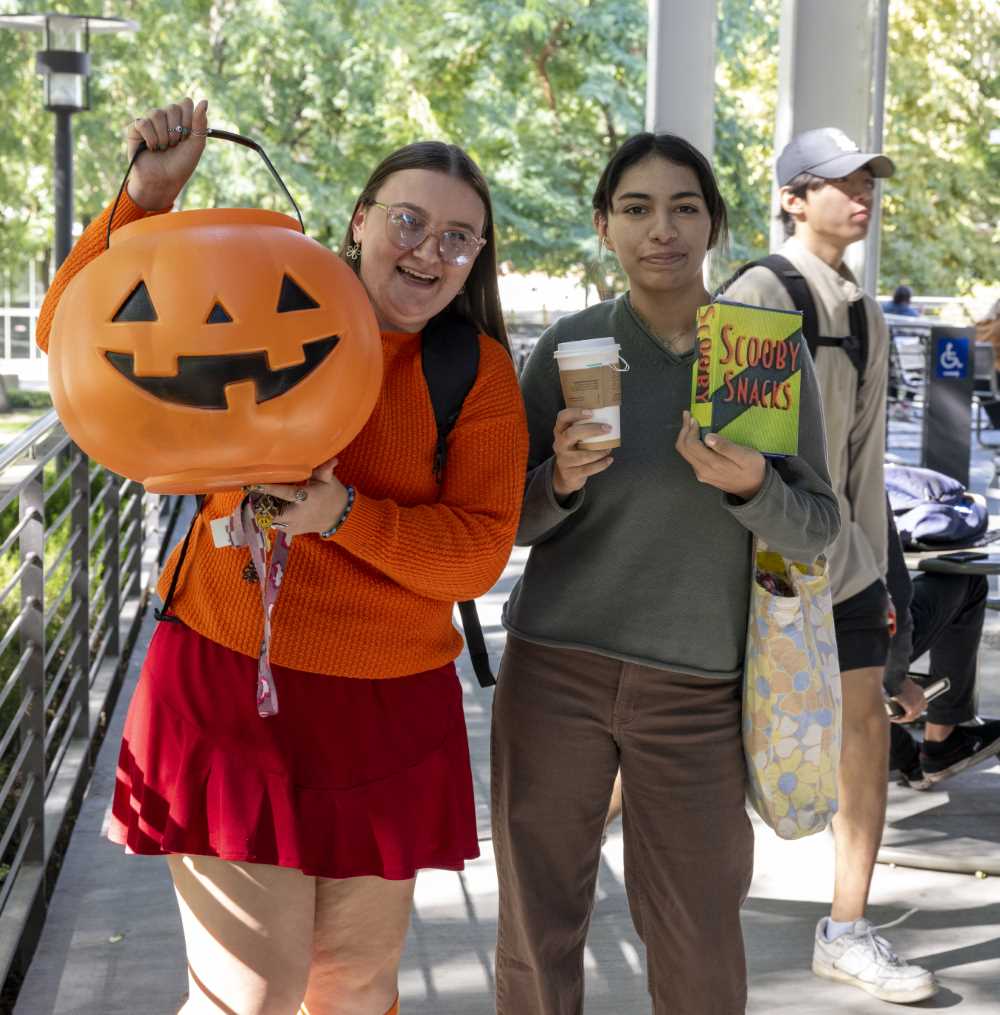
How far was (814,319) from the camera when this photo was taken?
3852 mm

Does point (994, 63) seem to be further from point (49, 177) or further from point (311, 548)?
point (311, 548)

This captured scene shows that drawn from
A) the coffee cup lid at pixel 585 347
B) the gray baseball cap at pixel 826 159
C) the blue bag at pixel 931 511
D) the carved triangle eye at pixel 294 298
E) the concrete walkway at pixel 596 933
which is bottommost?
the concrete walkway at pixel 596 933

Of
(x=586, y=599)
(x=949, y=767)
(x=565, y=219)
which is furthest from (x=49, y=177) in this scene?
A: (x=586, y=599)

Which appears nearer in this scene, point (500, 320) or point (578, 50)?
point (500, 320)

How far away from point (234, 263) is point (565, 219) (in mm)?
23315

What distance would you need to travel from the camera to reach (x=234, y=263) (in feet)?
7.38

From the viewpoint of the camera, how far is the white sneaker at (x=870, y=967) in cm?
388

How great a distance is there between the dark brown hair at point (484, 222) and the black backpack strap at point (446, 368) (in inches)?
2.7

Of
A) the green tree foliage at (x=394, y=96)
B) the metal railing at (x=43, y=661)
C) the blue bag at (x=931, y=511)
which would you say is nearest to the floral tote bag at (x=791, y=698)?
the metal railing at (x=43, y=661)

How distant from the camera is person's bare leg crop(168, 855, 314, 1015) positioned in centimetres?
246

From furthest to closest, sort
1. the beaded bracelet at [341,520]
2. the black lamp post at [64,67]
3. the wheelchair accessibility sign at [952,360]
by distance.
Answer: the black lamp post at [64,67] → the wheelchair accessibility sign at [952,360] → the beaded bracelet at [341,520]

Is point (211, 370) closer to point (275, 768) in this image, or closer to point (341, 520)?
point (341, 520)

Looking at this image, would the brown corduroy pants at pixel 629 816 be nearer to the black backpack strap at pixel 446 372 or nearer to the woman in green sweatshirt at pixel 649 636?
the woman in green sweatshirt at pixel 649 636

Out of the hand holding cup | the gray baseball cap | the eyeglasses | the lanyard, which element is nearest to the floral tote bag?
the hand holding cup
